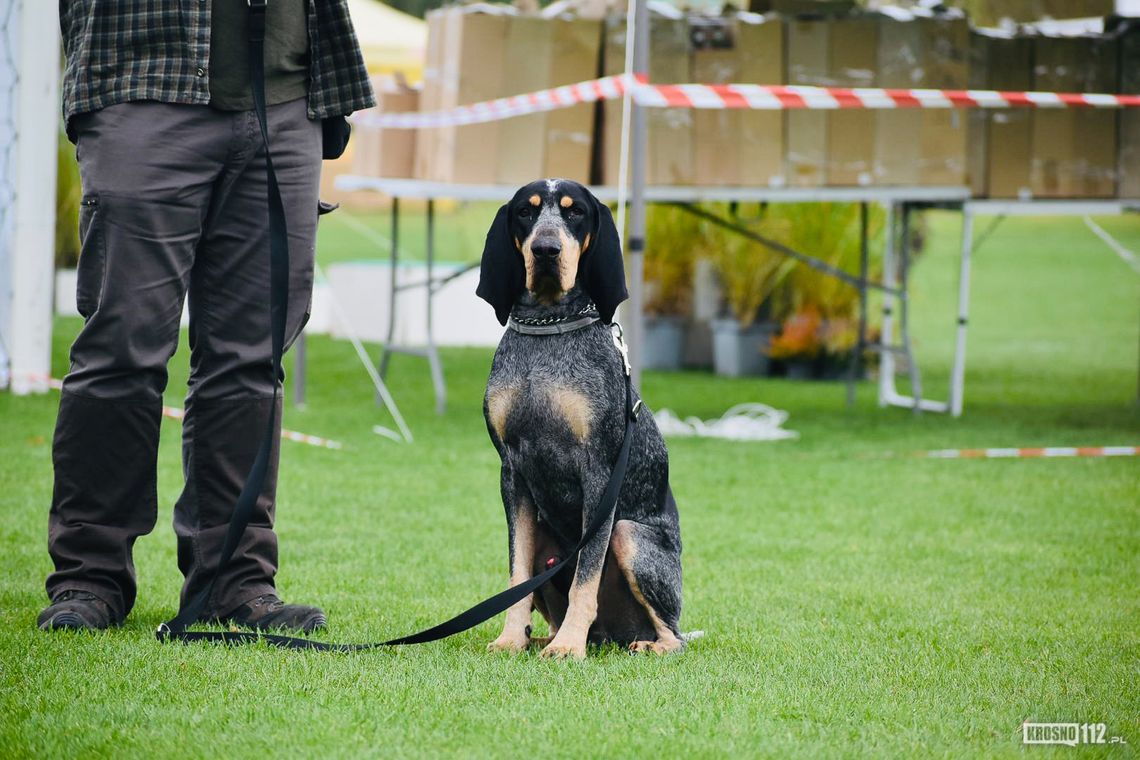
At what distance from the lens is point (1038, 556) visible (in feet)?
15.5

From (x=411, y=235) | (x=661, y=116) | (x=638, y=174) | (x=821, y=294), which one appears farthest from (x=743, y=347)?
(x=411, y=235)

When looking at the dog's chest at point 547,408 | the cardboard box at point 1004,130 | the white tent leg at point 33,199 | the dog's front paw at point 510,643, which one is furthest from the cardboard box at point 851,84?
the dog's front paw at point 510,643

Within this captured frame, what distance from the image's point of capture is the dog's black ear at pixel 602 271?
131 inches

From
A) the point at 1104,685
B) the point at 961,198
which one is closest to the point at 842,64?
the point at 961,198

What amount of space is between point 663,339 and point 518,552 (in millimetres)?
7747

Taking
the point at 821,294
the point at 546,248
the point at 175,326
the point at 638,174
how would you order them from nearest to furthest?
the point at 546,248, the point at 175,326, the point at 638,174, the point at 821,294

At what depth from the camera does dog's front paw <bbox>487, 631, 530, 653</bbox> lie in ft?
10.8

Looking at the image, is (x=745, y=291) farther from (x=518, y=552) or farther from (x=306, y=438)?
(x=518, y=552)

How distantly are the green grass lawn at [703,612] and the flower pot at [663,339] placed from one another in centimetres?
262

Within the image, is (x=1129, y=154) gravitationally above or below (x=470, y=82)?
below

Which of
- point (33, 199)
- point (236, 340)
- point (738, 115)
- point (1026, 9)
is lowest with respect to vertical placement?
point (236, 340)

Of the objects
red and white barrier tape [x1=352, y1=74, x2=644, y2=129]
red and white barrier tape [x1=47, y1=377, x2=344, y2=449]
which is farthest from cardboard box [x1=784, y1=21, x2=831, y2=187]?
red and white barrier tape [x1=47, y1=377, x2=344, y2=449]

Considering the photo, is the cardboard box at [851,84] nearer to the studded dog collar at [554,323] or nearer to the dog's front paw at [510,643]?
the studded dog collar at [554,323]

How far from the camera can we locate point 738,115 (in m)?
7.61
